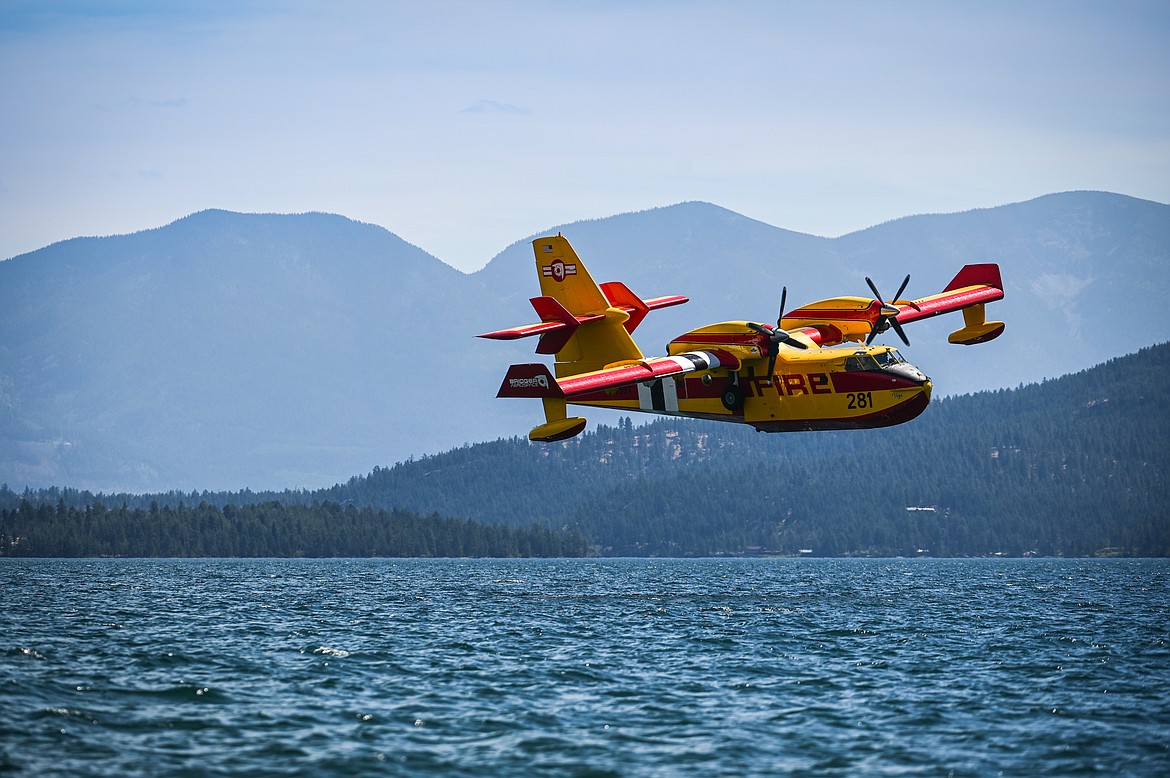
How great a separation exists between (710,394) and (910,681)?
3426 centimetres

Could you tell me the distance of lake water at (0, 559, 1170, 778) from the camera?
3131 centimetres

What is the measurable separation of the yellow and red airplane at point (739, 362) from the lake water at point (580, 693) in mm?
10815

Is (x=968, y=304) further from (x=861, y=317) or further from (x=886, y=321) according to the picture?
(x=886, y=321)

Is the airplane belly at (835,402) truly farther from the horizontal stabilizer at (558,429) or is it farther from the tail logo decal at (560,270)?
the tail logo decal at (560,270)

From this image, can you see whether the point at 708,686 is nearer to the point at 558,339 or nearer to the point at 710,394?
the point at 710,394

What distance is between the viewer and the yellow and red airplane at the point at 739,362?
69.5 m

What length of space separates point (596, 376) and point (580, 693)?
96.9 ft

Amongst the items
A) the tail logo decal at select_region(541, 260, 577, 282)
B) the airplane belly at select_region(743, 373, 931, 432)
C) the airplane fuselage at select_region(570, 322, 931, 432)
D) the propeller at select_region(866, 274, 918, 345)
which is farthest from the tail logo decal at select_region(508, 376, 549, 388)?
the tail logo decal at select_region(541, 260, 577, 282)

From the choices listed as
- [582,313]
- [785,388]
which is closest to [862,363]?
[785,388]

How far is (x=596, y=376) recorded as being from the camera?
68.0m

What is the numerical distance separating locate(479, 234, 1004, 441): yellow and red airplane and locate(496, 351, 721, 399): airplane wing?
64 mm

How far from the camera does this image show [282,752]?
3133 centimetres

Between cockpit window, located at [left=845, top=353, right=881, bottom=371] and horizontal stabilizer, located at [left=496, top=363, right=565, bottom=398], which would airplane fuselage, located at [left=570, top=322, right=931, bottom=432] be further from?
horizontal stabilizer, located at [left=496, top=363, right=565, bottom=398]

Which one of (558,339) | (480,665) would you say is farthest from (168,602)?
(480,665)
